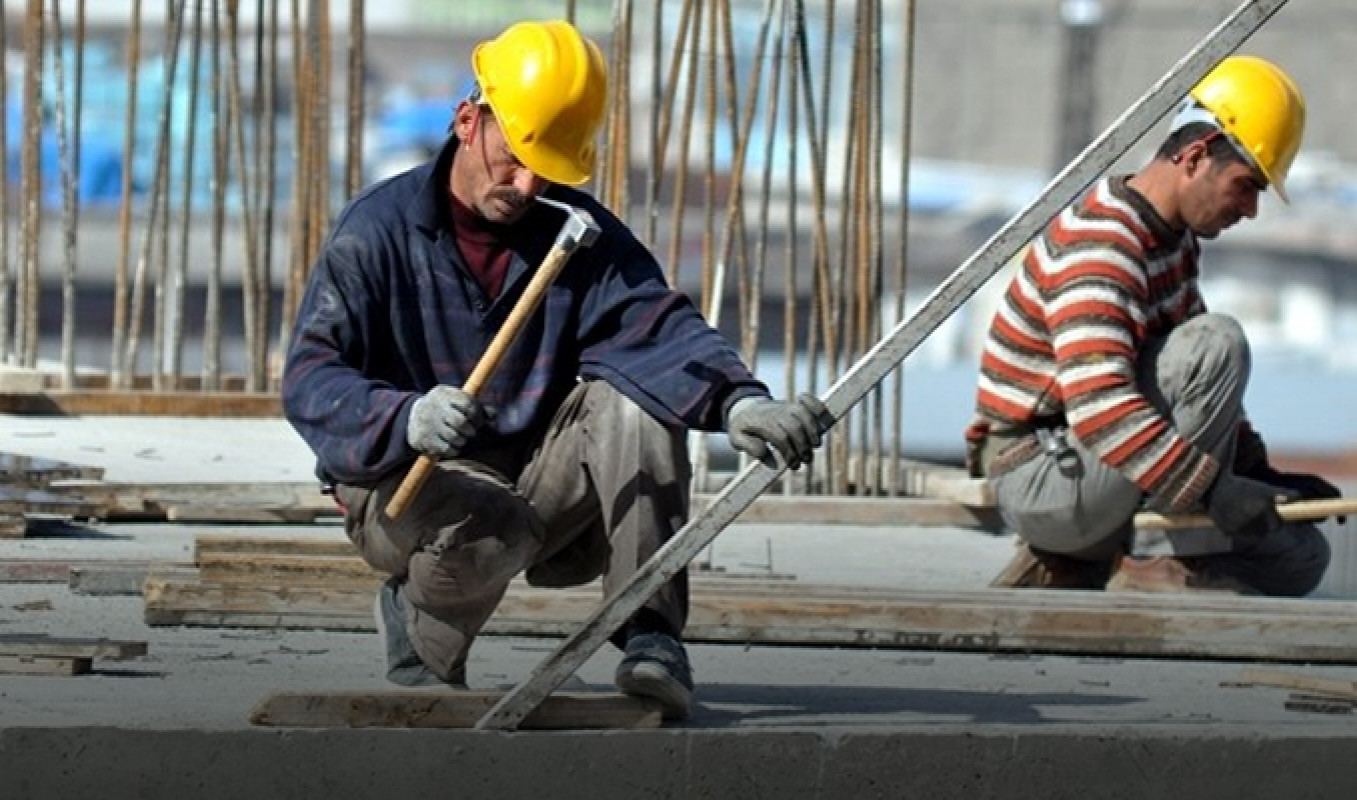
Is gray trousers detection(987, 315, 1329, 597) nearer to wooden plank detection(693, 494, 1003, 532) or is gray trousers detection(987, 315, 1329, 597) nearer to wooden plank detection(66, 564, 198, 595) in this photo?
wooden plank detection(693, 494, 1003, 532)

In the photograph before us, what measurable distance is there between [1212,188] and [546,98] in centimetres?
233

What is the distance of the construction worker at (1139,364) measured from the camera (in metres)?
6.38

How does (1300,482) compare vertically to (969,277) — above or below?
below

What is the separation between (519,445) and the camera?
491 cm

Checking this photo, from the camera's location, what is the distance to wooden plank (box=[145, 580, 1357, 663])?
224 inches

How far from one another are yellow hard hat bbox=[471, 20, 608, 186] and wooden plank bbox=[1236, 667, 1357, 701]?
5.60 feet

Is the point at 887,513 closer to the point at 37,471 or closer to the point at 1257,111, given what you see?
the point at 1257,111

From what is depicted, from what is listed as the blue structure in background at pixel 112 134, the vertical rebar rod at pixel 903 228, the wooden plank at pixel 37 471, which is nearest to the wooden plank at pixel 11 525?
the wooden plank at pixel 37 471

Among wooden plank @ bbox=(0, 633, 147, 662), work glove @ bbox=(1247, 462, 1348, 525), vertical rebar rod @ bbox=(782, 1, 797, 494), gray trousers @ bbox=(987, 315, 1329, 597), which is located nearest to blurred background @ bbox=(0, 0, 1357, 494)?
vertical rebar rod @ bbox=(782, 1, 797, 494)

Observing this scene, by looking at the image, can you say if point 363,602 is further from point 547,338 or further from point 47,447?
point 47,447

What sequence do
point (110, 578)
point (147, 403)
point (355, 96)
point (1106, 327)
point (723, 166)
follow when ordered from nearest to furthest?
point (110, 578) → point (1106, 327) → point (355, 96) → point (147, 403) → point (723, 166)

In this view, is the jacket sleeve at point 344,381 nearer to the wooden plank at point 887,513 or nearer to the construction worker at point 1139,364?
the construction worker at point 1139,364

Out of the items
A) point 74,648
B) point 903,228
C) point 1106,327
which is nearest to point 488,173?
point 74,648

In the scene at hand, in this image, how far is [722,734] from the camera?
4.54m
